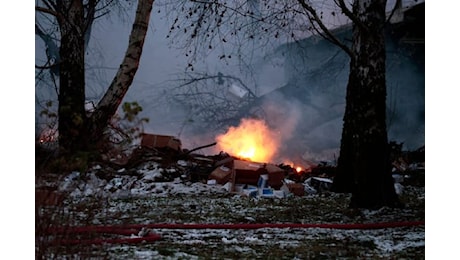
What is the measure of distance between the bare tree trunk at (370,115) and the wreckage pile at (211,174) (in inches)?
6.2

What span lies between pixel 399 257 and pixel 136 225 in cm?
170

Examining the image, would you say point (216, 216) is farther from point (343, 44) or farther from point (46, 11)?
point (46, 11)

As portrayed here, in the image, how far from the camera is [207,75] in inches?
190

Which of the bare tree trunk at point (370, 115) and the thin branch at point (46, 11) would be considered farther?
the bare tree trunk at point (370, 115)

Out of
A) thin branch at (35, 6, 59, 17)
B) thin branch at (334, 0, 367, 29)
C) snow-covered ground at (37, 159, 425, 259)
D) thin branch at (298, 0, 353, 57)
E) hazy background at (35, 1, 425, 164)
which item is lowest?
snow-covered ground at (37, 159, 425, 259)

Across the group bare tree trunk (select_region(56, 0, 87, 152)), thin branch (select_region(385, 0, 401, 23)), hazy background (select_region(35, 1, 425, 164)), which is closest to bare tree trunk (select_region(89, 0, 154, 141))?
hazy background (select_region(35, 1, 425, 164))

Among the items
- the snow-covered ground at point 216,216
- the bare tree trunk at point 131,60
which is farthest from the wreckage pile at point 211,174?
the bare tree trunk at point 131,60

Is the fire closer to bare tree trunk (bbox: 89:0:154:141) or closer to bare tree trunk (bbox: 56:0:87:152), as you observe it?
bare tree trunk (bbox: 89:0:154:141)

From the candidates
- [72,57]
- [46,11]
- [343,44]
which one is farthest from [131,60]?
[343,44]

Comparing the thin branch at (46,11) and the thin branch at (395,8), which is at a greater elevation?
the thin branch at (395,8)

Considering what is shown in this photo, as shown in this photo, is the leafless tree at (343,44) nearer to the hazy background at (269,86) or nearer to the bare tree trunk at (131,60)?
the hazy background at (269,86)

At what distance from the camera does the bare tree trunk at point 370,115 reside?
508cm

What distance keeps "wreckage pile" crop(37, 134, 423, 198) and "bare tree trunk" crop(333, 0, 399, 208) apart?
16cm

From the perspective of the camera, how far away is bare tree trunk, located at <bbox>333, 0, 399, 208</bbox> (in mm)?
5082
